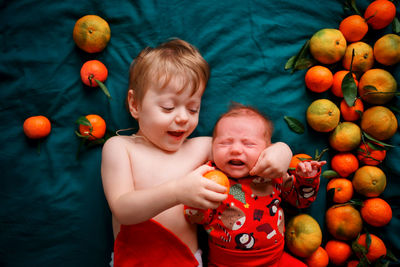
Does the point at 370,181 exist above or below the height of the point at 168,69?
below

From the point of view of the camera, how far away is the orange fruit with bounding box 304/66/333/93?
1.66 m

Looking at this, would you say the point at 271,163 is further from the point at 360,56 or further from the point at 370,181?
the point at 360,56

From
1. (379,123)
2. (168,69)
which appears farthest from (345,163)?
(168,69)

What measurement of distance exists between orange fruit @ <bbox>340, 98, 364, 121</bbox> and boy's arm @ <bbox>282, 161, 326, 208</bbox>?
455mm

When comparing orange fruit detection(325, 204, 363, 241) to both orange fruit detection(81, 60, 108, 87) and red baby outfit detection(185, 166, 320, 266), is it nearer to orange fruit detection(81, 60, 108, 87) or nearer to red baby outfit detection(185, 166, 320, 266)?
red baby outfit detection(185, 166, 320, 266)

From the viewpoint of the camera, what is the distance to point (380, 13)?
1.66 metres

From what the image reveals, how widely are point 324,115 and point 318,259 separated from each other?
81cm

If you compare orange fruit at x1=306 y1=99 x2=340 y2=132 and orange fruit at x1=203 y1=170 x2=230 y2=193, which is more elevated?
orange fruit at x1=203 y1=170 x2=230 y2=193

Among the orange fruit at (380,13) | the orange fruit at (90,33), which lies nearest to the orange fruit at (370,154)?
the orange fruit at (380,13)

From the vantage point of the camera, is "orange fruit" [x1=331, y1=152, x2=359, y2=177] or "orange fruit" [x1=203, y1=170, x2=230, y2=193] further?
"orange fruit" [x1=331, y1=152, x2=359, y2=177]

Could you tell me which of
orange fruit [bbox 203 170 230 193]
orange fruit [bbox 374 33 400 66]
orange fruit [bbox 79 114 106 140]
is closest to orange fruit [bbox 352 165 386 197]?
orange fruit [bbox 374 33 400 66]

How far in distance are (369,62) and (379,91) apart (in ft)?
0.62

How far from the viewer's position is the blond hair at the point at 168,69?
4.62ft

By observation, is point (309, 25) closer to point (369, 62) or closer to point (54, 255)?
point (369, 62)
